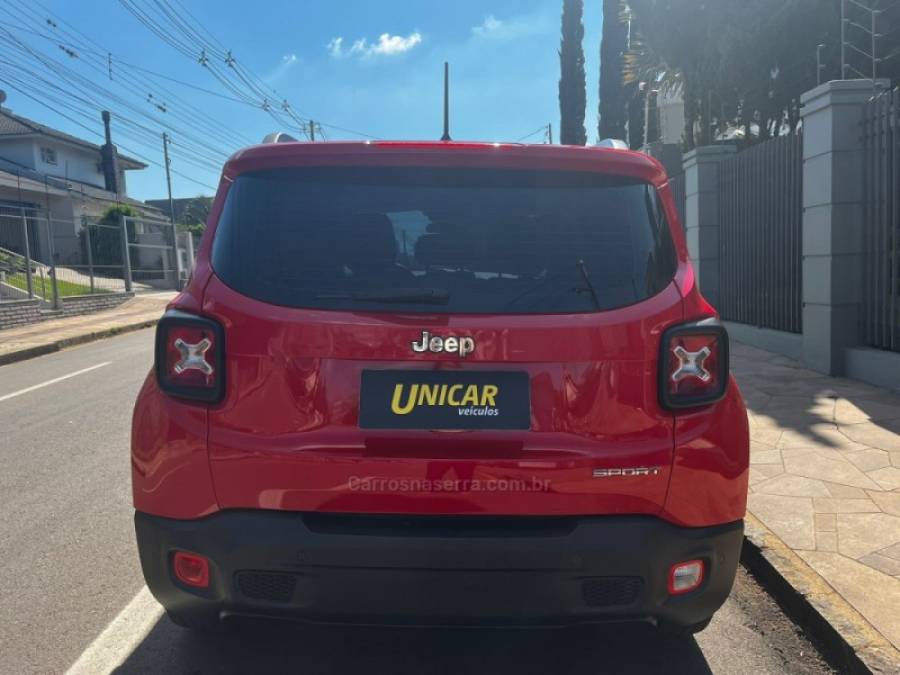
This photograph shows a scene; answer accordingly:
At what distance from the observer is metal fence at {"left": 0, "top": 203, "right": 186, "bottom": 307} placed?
16875 millimetres

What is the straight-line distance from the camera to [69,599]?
3.30 metres

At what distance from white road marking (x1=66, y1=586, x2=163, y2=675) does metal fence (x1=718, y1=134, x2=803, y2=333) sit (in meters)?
7.75

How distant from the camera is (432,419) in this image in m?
2.22

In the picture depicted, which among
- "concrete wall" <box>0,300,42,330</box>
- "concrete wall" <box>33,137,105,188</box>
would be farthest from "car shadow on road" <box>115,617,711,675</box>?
"concrete wall" <box>33,137,105,188</box>

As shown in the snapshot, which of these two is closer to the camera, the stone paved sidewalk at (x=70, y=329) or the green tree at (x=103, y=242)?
the stone paved sidewalk at (x=70, y=329)

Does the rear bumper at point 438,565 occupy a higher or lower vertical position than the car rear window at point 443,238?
lower

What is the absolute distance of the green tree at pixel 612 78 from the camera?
3048 centimetres

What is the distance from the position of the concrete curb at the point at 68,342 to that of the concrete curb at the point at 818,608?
319 inches

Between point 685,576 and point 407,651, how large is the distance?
1113mm

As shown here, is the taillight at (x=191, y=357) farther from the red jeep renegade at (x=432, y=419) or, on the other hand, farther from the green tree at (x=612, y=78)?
the green tree at (x=612, y=78)

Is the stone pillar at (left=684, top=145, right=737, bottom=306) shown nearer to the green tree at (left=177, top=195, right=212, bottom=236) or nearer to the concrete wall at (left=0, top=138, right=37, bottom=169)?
the concrete wall at (left=0, top=138, right=37, bottom=169)

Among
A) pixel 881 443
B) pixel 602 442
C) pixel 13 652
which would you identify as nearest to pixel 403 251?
pixel 602 442

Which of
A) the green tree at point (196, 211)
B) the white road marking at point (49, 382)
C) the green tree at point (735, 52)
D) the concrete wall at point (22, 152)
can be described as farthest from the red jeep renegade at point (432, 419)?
the green tree at point (196, 211)

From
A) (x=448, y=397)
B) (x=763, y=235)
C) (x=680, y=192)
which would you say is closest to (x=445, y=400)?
(x=448, y=397)
